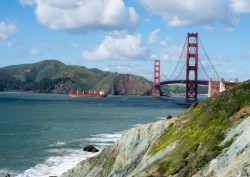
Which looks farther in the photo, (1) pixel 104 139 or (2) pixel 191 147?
(1) pixel 104 139

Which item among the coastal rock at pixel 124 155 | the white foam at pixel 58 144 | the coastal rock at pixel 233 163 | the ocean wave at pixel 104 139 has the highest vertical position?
the coastal rock at pixel 233 163

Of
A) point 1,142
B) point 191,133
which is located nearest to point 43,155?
point 1,142

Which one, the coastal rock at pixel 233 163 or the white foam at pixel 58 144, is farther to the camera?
the white foam at pixel 58 144

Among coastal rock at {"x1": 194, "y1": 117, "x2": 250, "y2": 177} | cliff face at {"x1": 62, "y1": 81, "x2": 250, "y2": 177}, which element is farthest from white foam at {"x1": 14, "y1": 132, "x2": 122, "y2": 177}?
coastal rock at {"x1": 194, "y1": 117, "x2": 250, "y2": 177}

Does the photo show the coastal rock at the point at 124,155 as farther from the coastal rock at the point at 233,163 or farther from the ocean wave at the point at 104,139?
the ocean wave at the point at 104,139

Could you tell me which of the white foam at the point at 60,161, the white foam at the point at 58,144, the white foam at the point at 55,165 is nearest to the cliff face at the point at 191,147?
the white foam at the point at 55,165

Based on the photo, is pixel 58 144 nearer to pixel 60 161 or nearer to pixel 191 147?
pixel 60 161

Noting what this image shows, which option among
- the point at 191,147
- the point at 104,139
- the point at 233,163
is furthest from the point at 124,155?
the point at 104,139

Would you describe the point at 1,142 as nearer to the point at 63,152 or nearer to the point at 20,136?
the point at 20,136
